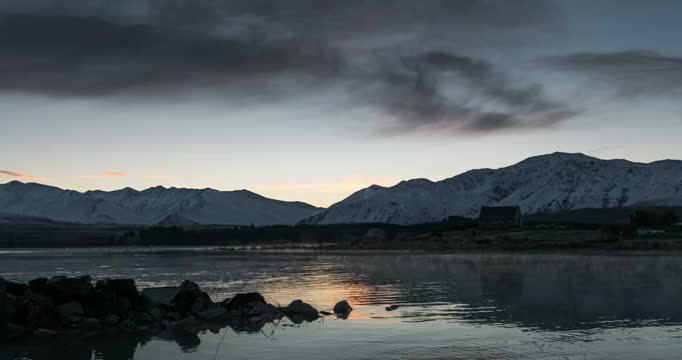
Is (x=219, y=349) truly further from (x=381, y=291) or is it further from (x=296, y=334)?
(x=381, y=291)

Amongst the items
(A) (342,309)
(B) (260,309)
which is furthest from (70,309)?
(A) (342,309)

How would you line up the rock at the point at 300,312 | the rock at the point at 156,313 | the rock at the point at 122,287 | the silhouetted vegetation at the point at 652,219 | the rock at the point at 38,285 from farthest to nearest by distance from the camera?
the silhouetted vegetation at the point at 652,219 → the rock at the point at 122,287 → the rock at the point at 38,285 → the rock at the point at 300,312 → the rock at the point at 156,313

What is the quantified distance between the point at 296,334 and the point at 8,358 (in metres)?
12.2

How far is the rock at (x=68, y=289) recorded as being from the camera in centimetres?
4059

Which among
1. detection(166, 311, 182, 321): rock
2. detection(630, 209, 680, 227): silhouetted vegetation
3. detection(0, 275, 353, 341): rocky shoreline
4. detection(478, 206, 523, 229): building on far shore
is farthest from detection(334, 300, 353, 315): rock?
detection(478, 206, 523, 229): building on far shore

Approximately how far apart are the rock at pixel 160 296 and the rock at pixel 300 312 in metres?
6.96

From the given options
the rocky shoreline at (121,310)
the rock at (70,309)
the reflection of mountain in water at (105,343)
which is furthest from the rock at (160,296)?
the reflection of mountain in water at (105,343)

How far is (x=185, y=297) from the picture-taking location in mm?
41906

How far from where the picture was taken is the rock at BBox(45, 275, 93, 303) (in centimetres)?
4059

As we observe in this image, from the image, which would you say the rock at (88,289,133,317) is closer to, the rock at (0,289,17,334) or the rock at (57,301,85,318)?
the rock at (57,301,85,318)

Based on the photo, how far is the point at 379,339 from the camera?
31.2 metres

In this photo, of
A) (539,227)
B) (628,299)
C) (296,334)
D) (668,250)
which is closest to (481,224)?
(539,227)

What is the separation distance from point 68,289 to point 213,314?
8362 millimetres

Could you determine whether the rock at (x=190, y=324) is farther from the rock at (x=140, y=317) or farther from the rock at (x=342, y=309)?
the rock at (x=342, y=309)
